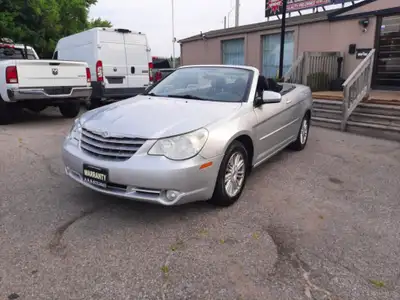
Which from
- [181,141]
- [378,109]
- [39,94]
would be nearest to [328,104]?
[378,109]

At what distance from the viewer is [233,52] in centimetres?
1609

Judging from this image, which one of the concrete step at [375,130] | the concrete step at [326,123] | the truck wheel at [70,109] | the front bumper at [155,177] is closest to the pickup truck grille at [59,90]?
the truck wheel at [70,109]

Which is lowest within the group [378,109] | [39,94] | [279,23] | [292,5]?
[378,109]

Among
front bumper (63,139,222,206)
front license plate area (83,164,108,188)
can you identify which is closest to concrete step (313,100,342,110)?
front bumper (63,139,222,206)

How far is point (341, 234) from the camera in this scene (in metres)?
3.11

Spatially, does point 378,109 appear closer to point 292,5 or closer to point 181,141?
point 181,141

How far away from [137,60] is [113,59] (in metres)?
0.81

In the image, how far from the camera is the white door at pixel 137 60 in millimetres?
9906

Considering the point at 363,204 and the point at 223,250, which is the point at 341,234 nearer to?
the point at 363,204

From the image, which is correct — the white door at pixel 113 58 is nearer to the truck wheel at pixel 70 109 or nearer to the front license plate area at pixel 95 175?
the truck wheel at pixel 70 109

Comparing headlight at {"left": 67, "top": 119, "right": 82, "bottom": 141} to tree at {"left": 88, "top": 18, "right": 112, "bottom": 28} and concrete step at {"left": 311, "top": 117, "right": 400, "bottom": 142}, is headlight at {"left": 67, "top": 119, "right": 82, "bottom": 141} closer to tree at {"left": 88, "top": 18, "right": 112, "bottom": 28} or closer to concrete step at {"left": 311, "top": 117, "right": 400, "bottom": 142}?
concrete step at {"left": 311, "top": 117, "right": 400, "bottom": 142}

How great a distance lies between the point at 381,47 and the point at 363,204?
27.9 feet

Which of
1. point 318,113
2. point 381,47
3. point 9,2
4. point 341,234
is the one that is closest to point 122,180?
point 341,234

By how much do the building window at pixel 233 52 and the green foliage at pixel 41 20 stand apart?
6.47 metres
